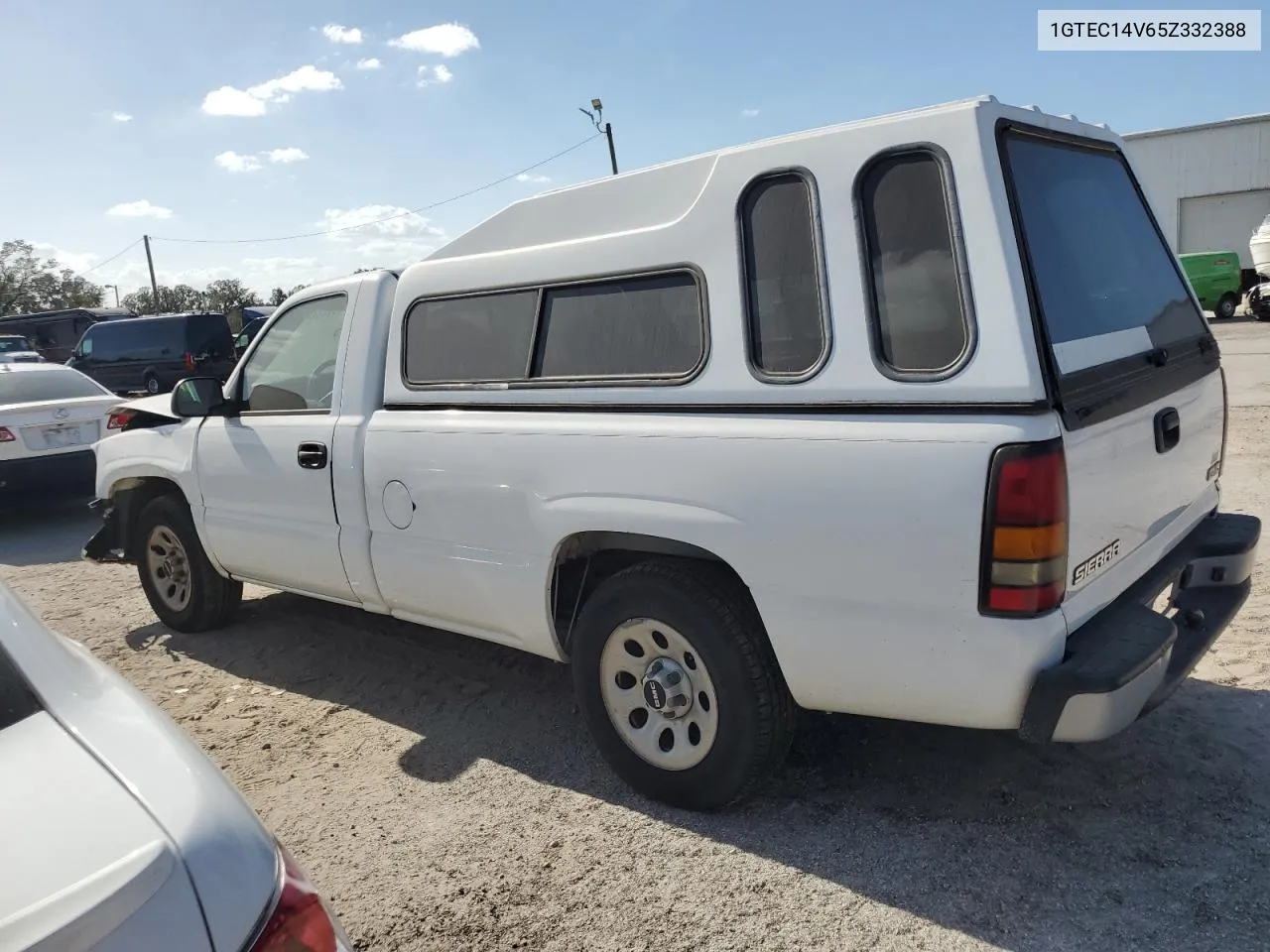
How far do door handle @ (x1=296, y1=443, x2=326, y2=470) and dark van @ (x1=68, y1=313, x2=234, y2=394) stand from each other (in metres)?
18.8

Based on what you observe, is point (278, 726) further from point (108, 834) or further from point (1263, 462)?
point (1263, 462)

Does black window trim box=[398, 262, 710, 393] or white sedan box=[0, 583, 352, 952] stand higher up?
black window trim box=[398, 262, 710, 393]

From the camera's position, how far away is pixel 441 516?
3.65m

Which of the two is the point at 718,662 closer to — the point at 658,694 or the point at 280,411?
the point at 658,694

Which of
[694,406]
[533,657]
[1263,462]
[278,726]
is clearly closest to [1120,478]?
[694,406]

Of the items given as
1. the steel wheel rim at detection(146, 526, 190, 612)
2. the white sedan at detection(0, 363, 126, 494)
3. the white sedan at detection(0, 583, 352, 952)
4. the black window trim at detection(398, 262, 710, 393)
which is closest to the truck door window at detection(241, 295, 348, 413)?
the black window trim at detection(398, 262, 710, 393)

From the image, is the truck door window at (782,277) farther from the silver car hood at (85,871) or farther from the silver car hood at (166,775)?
the silver car hood at (85,871)

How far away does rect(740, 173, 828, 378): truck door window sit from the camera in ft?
9.12

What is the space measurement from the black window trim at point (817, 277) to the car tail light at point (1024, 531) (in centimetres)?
61

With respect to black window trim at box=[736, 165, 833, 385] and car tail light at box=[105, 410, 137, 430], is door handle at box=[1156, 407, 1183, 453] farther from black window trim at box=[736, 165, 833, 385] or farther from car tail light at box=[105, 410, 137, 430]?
car tail light at box=[105, 410, 137, 430]

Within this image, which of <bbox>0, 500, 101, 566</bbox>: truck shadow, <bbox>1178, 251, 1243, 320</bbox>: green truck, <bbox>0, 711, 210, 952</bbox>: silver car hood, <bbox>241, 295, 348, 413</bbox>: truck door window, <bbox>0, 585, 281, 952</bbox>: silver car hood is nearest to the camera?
<bbox>0, 711, 210, 952</bbox>: silver car hood

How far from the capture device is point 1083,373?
261 centimetres

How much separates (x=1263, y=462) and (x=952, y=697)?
6.62 meters

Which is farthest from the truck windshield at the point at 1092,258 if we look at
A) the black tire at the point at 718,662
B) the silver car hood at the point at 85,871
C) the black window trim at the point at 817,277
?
the silver car hood at the point at 85,871
